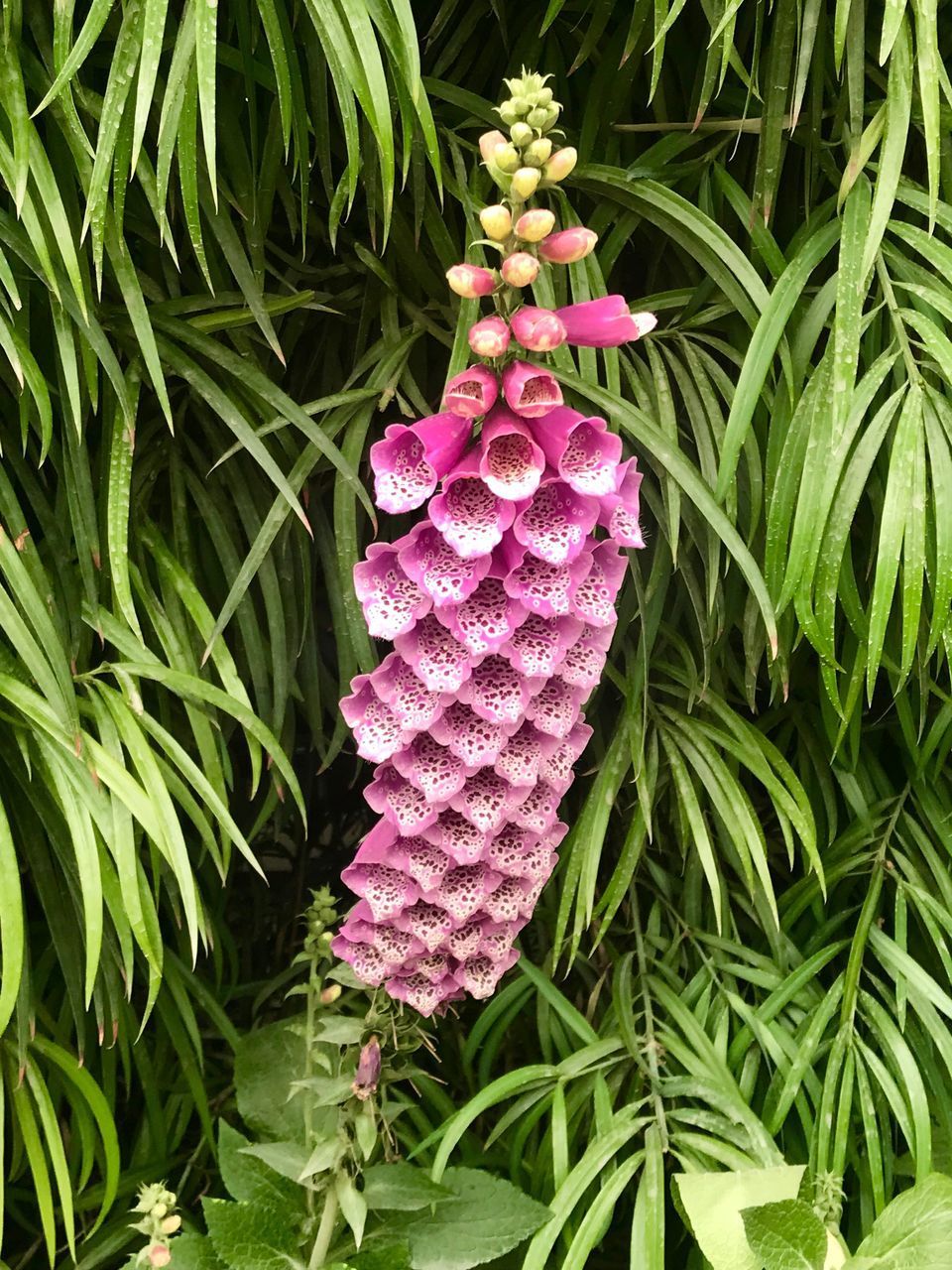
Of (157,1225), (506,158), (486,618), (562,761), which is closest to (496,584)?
(486,618)

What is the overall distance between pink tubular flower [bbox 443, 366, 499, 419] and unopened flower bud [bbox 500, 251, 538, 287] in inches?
2.3

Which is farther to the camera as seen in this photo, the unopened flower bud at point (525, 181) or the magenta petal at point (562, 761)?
the magenta petal at point (562, 761)

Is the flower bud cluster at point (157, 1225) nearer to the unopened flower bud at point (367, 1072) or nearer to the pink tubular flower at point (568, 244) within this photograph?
the unopened flower bud at point (367, 1072)

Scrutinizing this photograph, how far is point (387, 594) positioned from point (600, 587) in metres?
0.13

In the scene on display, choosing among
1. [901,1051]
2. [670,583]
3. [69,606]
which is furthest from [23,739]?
[901,1051]

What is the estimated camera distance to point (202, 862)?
1155 millimetres

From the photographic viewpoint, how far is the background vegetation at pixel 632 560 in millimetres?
837

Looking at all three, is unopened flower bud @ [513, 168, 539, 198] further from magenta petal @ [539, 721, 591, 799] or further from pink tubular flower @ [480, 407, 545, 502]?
magenta petal @ [539, 721, 591, 799]

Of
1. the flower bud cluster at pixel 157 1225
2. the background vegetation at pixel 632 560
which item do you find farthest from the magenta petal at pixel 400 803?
the flower bud cluster at pixel 157 1225

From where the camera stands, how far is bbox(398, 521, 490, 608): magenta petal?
636mm

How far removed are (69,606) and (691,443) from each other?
0.59 meters

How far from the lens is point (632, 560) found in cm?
99

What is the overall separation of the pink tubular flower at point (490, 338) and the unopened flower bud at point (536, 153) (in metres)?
0.09

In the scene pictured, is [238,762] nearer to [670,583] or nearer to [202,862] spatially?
[202,862]
